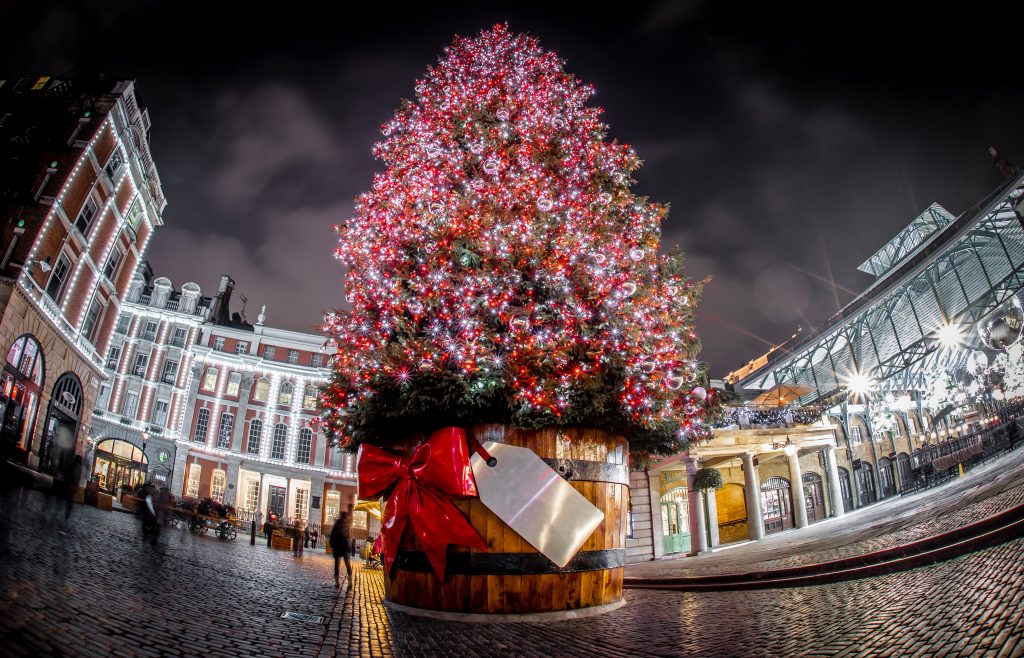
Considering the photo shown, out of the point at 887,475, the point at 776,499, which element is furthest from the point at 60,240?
the point at 887,475

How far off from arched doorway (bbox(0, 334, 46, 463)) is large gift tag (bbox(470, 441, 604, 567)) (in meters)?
20.2

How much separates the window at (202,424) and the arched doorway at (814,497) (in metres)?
44.1

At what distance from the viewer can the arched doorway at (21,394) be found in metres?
16.1

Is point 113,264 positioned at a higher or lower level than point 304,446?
higher

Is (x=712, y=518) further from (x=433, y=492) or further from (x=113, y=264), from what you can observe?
(x=113, y=264)

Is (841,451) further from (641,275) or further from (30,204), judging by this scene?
(30,204)

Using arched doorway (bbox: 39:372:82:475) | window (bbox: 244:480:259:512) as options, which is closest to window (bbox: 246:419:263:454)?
window (bbox: 244:480:259:512)

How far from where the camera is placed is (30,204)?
Result: 17562 millimetres

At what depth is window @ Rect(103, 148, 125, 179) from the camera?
2138cm

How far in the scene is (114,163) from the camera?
21.9 meters

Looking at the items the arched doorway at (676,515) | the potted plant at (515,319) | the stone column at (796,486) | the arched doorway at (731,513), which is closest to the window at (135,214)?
the potted plant at (515,319)

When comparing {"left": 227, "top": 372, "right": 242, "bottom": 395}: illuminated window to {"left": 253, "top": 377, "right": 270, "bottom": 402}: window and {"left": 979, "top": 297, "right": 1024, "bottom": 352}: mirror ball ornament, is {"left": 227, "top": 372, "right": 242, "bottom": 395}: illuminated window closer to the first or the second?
{"left": 253, "top": 377, "right": 270, "bottom": 402}: window

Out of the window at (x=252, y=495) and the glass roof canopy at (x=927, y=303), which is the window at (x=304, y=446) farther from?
the glass roof canopy at (x=927, y=303)

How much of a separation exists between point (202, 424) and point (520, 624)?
42.4 metres
